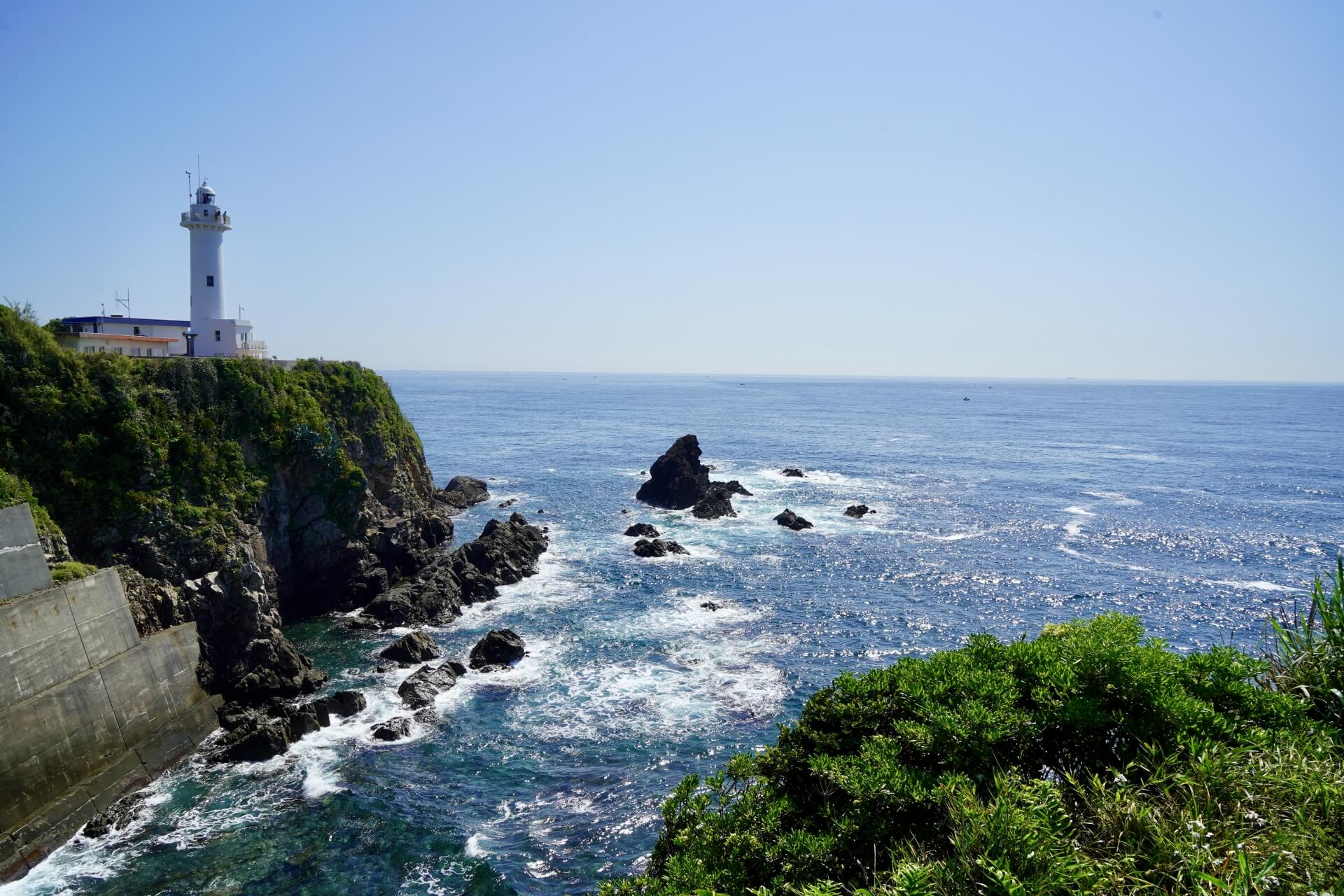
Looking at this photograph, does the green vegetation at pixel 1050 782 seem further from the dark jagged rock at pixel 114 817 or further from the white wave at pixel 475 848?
the dark jagged rock at pixel 114 817

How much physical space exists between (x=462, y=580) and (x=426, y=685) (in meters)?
13.2

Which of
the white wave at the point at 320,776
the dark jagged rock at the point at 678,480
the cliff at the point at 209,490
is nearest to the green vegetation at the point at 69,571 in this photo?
the cliff at the point at 209,490

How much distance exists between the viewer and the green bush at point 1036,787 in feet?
32.6

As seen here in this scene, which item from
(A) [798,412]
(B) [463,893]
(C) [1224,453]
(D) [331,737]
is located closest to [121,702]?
(D) [331,737]

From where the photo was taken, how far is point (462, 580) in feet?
155

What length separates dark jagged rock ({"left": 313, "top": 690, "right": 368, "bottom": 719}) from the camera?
32031 mm

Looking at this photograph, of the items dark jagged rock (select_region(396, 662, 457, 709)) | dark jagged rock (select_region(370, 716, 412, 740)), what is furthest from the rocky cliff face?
dark jagged rock (select_region(370, 716, 412, 740))

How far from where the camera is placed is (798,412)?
193500mm

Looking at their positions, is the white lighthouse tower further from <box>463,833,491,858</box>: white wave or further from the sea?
<box>463,833,491,858</box>: white wave

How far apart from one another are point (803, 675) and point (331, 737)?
20474 millimetres

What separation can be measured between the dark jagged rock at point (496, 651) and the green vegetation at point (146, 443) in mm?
13071

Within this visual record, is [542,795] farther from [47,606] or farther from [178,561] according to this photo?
[178,561]

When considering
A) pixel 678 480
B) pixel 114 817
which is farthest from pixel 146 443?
pixel 678 480

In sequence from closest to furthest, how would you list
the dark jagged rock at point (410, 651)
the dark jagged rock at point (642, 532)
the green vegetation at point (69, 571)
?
the green vegetation at point (69, 571) < the dark jagged rock at point (410, 651) < the dark jagged rock at point (642, 532)
